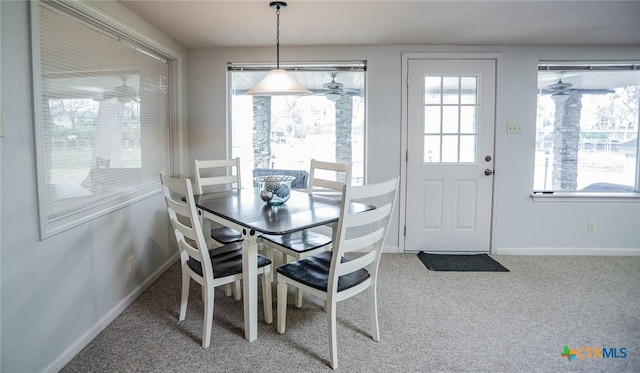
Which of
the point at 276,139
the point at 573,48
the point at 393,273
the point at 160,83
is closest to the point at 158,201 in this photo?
the point at 160,83

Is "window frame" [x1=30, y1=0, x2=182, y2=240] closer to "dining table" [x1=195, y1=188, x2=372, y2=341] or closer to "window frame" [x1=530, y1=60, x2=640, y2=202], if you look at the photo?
"dining table" [x1=195, y1=188, x2=372, y2=341]

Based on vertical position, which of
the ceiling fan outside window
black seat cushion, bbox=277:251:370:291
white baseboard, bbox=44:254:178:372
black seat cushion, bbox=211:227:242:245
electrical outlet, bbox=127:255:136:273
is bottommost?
white baseboard, bbox=44:254:178:372

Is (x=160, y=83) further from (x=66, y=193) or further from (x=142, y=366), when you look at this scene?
(x=142, y=366)

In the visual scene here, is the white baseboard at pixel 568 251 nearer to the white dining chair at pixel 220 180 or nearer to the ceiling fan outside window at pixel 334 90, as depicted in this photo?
the ceiling fan outside window at pixel 334 90

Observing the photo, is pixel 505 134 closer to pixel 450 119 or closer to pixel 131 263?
pixel 450 119

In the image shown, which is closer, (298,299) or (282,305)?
(282,305)

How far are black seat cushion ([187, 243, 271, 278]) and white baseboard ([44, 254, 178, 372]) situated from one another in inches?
25.1

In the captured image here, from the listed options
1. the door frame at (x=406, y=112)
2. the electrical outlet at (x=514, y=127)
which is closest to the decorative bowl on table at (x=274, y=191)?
the door frame at (x=406, y=112)

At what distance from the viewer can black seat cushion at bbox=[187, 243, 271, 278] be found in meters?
2.14

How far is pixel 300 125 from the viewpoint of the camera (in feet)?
12.8

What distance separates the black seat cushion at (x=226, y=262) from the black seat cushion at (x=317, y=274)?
8.6 inches

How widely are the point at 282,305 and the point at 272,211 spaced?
1.84 ft

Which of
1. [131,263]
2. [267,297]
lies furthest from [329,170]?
[131,263]

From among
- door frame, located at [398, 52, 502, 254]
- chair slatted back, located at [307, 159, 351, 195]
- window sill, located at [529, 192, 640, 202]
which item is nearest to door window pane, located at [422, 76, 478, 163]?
door frame, located at [398, 52, 502, 254]
